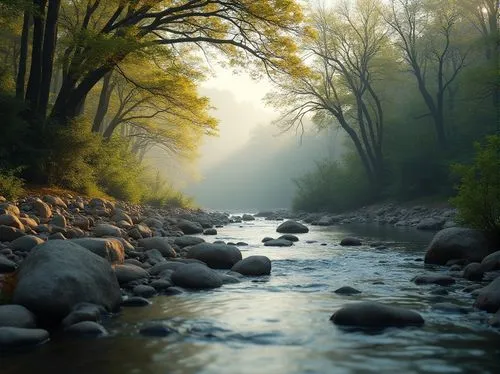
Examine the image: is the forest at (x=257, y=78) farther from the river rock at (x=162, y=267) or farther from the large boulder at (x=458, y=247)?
the river rock at (x=162, y=267)

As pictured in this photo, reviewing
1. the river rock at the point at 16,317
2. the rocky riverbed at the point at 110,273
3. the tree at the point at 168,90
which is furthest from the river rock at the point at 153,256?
the tree at the point at 168,90

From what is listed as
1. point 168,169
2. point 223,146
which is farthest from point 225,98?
point 168,169

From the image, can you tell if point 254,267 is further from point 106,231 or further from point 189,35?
point 189,35

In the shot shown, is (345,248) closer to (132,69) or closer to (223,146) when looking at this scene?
A: (132,69)

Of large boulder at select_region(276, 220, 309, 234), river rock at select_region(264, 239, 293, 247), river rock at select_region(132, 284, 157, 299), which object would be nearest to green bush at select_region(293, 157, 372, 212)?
large boulder at select_region(276, 220, 309, 234)

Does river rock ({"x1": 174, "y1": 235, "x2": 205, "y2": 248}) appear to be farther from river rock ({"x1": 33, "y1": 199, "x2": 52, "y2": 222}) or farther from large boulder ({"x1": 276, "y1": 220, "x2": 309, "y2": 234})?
large boulder ({"x1": 276, "y1": 220, "x2": 309, "y2": 234})

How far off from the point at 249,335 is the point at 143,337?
0.81 m

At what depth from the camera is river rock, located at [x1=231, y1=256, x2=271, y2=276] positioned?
6.82 m

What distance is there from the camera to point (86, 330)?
3.83 meters

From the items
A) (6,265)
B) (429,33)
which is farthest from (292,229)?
(429,33)

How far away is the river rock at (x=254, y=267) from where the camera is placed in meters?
6.82

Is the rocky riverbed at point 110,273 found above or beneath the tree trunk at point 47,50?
beneath

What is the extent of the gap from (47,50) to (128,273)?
33.2ft

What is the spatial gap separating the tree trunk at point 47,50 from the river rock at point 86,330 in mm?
10854
